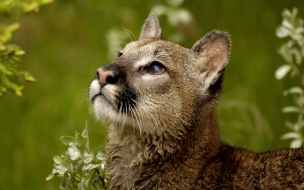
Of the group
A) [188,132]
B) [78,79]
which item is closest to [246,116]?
[78,79]

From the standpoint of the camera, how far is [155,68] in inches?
185

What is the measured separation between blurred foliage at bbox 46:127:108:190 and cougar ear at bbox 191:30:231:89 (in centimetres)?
102

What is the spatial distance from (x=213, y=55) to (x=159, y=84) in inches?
21.7

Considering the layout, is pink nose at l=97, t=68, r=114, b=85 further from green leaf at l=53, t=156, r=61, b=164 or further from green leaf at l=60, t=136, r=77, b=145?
green leaf at l=53, t=156, r=61, b=164

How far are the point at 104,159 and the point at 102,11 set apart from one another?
4.30m

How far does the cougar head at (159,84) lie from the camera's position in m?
4.38

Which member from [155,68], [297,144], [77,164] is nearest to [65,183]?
[77,164]

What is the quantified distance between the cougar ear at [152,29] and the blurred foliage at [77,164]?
1371 millimetres

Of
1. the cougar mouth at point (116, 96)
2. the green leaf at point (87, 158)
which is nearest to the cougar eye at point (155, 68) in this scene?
the cougar mouth at point (116, 96)

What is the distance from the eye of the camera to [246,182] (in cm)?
430

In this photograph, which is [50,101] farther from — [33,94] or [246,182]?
[246,182]

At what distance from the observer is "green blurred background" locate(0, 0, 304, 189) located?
6547mm

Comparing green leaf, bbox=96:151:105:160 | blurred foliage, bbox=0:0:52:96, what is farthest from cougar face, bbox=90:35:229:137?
blurred foliage, bbox=0:0:52:96

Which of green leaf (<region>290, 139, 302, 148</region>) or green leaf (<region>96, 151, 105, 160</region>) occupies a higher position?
green leaf (<region>290, 139, 302, 148</region>)
